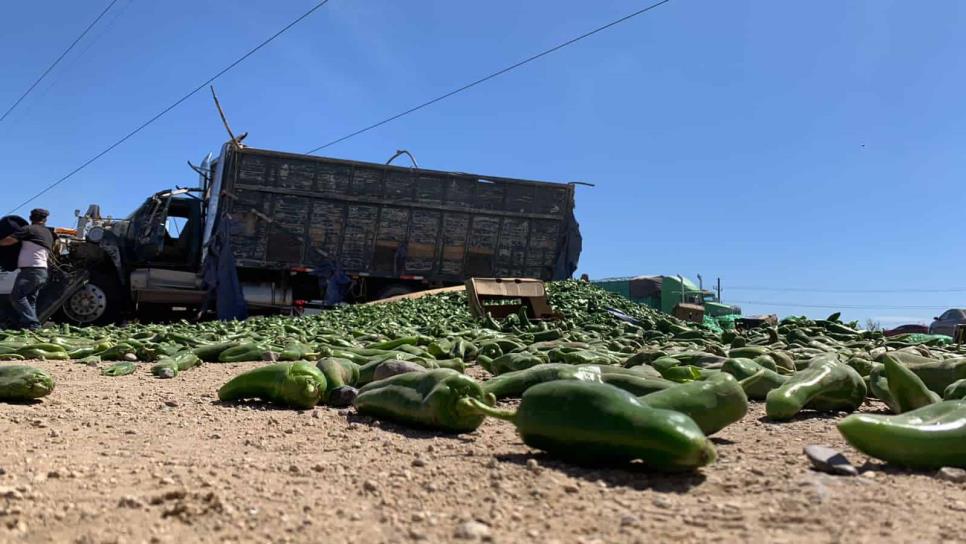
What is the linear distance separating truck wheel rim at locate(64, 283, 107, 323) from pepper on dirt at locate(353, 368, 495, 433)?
1274 centimetres

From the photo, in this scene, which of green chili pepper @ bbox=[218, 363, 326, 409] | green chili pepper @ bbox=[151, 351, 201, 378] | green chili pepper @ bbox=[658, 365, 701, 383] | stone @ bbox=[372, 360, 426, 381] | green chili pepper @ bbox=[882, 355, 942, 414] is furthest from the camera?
green chili pepper @ bbox=[151, 351, 201, 378]

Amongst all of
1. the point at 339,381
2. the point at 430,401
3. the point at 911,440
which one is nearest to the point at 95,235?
the point at 339,381

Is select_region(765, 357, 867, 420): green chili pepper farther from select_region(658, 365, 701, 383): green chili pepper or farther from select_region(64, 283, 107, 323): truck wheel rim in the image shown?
select_region(64, 283, 107, 323): truck wheel rim

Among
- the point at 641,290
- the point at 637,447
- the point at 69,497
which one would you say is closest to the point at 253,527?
the point at 69,497

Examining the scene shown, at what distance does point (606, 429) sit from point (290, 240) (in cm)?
1379

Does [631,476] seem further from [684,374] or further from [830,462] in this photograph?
[684,374]

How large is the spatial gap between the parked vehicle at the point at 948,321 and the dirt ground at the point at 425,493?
821 inches

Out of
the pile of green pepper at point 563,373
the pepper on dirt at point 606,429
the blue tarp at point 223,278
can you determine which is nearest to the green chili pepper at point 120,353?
the pile of green pepper at point 563,373

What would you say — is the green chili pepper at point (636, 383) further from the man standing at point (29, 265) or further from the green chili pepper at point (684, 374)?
the man standing at point (29, 265)

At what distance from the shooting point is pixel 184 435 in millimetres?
3252

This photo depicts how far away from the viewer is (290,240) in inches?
599

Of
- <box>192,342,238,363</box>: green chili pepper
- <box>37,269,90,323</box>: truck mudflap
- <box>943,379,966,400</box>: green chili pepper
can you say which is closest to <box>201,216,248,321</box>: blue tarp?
<box>37,269,90,323</box>: truck mudflap

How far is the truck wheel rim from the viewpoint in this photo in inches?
549

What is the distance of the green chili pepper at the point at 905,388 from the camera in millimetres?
3248
